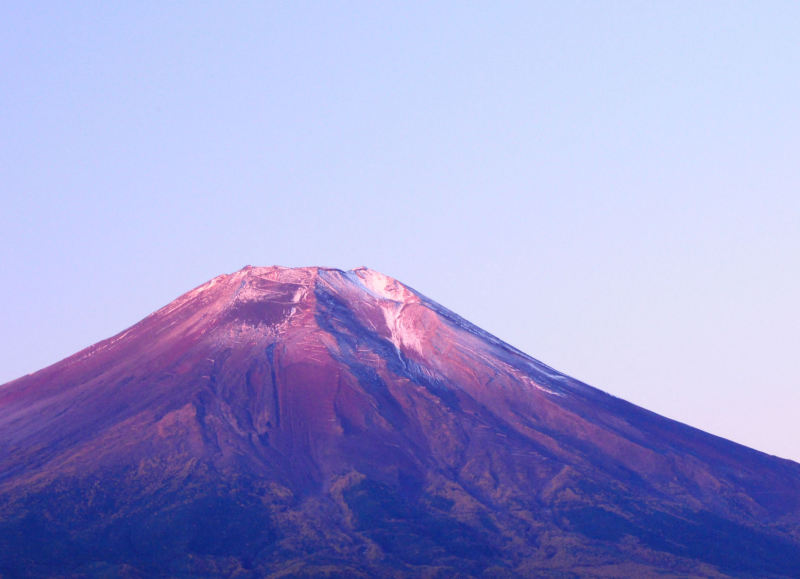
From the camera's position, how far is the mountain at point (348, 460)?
10462 centimetres

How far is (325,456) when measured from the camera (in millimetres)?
116062

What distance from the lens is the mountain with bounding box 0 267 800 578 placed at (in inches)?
4119

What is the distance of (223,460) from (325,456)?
799 centimetres

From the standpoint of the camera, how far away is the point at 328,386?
123125 millimetres

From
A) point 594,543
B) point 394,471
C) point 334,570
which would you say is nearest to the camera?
point 334,570

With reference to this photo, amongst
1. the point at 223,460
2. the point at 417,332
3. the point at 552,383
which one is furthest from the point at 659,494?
the point at 223,460

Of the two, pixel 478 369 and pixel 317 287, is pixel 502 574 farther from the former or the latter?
pixel 317 287

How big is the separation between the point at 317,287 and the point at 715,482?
38.4 metres

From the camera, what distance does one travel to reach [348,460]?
4542 inches

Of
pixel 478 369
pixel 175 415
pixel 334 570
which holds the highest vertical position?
pixel 478 369

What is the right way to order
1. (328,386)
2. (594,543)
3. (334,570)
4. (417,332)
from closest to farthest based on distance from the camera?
(334,570), (594,543), (328,386), (417,332)

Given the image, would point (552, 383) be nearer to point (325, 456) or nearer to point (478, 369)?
point (478, 369)

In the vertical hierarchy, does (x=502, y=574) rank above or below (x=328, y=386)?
below

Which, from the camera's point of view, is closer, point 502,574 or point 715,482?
point 502,574
